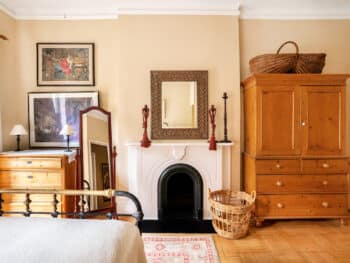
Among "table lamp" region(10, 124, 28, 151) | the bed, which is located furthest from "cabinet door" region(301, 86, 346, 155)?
"table lamp" region(10, 124, 28, 151)

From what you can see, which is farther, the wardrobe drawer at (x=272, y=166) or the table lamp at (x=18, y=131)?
the table lamp at (x=18, y=131)

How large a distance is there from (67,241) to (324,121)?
287 cm

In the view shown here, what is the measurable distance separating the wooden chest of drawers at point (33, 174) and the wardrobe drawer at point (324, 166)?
9.11 feet

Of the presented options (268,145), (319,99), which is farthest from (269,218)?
(319,99)

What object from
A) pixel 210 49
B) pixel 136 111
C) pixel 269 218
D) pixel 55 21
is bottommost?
pixel 269 218

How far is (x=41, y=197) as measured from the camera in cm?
280

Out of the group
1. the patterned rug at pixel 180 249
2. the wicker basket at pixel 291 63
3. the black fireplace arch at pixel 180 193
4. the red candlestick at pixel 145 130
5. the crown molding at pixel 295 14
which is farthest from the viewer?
the crown molding at pixel 295 14

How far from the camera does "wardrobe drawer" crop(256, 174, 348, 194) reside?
281cm

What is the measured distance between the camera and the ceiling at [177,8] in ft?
9.96

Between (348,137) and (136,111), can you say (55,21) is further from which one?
(348,137)

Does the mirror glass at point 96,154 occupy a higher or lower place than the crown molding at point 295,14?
lower

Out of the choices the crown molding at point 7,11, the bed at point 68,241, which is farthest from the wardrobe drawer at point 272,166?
the crown molding at point 7,11

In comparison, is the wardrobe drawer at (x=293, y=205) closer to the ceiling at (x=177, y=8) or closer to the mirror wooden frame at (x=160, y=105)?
the mirror wooden frame at (x=160, y=105)

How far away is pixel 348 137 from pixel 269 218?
1.64 meters
